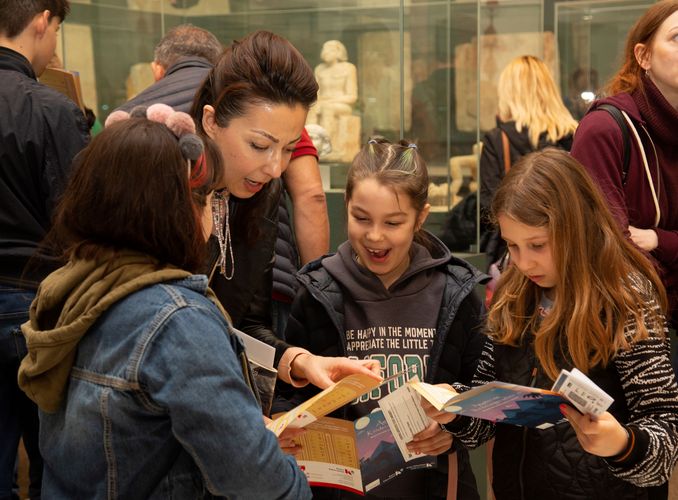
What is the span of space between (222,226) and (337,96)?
1875 mm

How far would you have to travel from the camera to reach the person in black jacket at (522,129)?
5156mm

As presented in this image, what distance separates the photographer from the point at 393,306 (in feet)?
8.56


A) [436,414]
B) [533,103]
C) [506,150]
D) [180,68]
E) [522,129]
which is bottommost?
[436,414]

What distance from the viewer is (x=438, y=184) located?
14.4 ft

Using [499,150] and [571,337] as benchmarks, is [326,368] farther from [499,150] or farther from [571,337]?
[499,150]

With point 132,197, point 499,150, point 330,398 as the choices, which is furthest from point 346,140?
point 132,197

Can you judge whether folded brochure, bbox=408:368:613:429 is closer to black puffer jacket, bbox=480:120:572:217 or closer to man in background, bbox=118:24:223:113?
man in background, bbox=118:24:223:113

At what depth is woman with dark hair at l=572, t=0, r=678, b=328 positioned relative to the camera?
2.73 m

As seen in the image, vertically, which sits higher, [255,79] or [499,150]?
[255,79]

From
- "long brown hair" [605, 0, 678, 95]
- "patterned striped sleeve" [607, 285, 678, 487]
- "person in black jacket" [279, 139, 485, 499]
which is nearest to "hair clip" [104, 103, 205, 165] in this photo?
"person in black jacket" [279, 139, 485, 499]

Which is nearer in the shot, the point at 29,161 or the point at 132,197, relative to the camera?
the point at 132,197

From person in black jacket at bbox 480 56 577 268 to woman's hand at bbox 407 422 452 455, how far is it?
112 inches

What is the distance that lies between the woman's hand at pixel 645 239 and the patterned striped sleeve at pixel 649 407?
556mm

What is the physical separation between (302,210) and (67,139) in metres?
0.79
